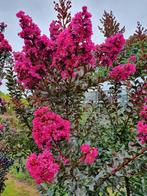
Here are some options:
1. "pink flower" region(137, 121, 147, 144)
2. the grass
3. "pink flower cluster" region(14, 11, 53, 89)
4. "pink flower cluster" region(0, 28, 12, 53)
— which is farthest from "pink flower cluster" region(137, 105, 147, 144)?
the grass

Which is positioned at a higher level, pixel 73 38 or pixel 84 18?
pixel 84 18

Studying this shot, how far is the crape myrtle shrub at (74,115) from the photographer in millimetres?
2967

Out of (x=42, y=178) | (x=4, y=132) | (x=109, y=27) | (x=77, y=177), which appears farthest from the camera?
(x=109, y=27)

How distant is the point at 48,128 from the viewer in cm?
284

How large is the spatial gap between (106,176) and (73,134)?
1.85 ft

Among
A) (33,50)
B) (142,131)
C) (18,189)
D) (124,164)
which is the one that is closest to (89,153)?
(124,164)

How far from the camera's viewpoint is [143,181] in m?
4.01

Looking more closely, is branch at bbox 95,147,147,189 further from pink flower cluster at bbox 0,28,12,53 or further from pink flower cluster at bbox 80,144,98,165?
pink flower cluster at bbox 0,28,12,53

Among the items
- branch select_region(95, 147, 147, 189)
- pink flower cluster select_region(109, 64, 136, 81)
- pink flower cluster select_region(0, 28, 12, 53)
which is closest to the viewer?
branch select_region(95, 147, 147, 189)

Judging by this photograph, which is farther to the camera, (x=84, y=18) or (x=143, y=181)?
(x=143, y=181)

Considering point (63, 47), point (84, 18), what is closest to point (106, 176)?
point (63, 47)

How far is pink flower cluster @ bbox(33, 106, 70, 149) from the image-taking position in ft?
9.37

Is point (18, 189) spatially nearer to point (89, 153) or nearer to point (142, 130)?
point (89, 153)

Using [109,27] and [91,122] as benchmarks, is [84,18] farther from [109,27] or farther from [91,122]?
[109,27]
